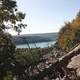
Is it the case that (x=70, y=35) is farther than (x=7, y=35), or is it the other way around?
(x=70, y=35)

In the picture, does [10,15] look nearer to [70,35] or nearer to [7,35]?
[7,35]

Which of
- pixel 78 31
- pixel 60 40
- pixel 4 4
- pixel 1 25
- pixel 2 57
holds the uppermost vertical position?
pixel 4 4

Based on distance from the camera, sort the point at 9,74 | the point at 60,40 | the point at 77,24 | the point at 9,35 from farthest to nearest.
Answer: the point at 60,40 → the point at 77,24 → the point at 9,35 → the point at 9,74

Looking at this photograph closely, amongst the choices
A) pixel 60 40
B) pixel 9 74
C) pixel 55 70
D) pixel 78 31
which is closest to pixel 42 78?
pixel 55 70

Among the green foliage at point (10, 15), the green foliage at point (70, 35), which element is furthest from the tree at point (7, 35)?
the green foliage at point (70, 35)

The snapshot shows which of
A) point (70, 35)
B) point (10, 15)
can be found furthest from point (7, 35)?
point (70, 35)

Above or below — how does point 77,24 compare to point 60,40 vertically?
above

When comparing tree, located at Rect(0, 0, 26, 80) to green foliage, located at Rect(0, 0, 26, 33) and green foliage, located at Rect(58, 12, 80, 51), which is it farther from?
green foliage, located at Rect(58, 12, 80, 51)

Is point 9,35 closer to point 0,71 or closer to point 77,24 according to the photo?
point 0,71

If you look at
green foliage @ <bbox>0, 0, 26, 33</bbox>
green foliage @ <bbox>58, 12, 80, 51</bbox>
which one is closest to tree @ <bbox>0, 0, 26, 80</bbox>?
green foliage @ <bbox>0, 0, 26, 33</bbox>

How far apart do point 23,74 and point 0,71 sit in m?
4.03

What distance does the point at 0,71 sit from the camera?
26.4 m

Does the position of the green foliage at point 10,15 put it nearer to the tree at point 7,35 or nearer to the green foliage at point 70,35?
the tree at point 7,35

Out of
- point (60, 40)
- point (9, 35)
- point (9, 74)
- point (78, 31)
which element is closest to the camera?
point (9, 74)
